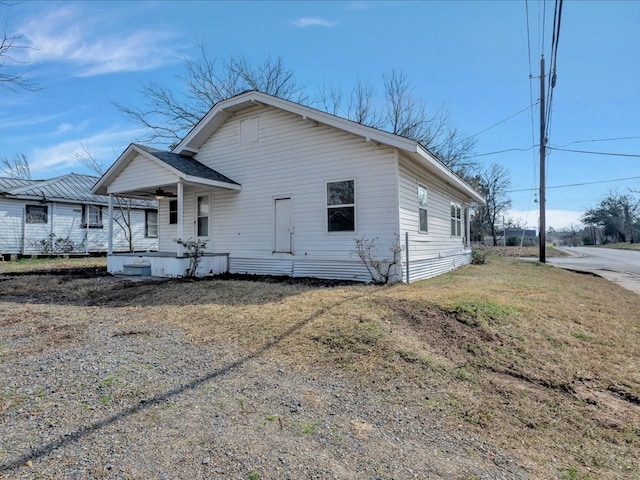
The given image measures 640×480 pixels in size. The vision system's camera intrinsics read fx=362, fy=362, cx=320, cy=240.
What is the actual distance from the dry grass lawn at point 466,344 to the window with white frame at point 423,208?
9.34ft

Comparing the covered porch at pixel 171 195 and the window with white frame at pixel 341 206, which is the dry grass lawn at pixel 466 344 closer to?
the window with white frame at pixel 341 206

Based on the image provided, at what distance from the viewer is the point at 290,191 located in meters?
9.95

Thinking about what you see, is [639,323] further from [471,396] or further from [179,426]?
[179,426]

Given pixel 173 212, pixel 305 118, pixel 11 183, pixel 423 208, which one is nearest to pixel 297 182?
pixel 305 118

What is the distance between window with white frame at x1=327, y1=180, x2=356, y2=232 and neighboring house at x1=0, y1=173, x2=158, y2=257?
40.3 feet

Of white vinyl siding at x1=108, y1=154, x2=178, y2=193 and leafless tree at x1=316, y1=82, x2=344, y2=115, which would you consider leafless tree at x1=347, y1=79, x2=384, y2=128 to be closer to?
leafless tree at x1=316, y1=82, x2=344, y2=115

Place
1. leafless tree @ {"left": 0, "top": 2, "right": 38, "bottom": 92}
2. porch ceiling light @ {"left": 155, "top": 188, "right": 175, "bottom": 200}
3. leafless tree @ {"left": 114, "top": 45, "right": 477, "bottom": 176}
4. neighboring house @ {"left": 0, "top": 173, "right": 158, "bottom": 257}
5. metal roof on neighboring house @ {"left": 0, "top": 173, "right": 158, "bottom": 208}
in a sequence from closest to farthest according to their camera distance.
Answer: leafless tree @ {"left": 0, "top": 2, "right": 38, "bottom": 92}
porch ceiling light @ {"left": 155, "top": 188, "right": 175, "bottom": 200}
neighboring house @ {"left": 0, "top": 173, "right": 158, "bottom": 257}
metal roof on neighboring house @ {"left": 0, "top": 173, "right": 158, "bottom": 208}
leafless tree @ {"left": 114, "top": 45, "right": 477, "bottom": 176}

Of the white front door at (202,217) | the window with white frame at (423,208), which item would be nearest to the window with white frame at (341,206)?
the window with white frame at (423,208)

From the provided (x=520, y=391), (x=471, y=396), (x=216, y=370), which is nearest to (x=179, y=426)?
(x=216, y=370)

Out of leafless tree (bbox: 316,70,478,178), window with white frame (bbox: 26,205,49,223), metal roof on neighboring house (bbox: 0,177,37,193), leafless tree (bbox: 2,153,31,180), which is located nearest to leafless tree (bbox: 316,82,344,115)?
leafless tree (bbox: 316,70,478,178)

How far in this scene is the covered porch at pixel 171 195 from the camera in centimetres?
985

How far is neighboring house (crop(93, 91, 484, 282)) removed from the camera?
347 inches

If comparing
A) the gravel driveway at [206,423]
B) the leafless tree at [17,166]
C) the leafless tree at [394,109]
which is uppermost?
the leafless tree at [394,109]

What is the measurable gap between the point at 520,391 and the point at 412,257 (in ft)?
19.5
